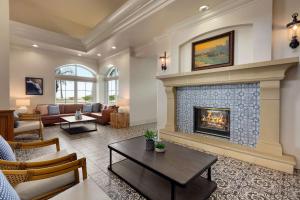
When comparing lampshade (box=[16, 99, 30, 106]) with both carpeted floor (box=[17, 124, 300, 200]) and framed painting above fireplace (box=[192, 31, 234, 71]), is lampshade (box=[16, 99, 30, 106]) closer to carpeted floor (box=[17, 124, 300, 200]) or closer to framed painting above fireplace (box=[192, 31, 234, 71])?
carpeted floor (box=[17, 124, 300, 200])

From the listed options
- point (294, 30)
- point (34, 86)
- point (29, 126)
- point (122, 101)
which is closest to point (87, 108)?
point (122, 101)

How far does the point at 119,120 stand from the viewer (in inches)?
220

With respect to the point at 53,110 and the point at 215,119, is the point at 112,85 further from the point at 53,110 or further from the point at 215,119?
the point at 215,119

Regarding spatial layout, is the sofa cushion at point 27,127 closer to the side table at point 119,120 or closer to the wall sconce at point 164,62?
the side table at point 119,120

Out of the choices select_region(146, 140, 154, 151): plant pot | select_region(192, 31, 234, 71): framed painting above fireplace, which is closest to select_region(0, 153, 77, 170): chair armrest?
select_region(146, 140, 154, 151): plant pot

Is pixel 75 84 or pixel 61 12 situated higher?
pixel 61 12

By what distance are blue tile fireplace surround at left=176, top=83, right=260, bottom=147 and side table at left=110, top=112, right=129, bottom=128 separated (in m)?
2.69

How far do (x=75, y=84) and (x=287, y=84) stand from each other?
800 cm

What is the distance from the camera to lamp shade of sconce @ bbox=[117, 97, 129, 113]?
6041 mm

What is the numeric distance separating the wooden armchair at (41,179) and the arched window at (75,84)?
6604mm

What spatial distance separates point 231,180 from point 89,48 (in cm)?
651

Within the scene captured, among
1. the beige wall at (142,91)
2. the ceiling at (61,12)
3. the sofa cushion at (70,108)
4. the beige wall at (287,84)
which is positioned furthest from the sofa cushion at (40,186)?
the sofa cushion at (70,108)

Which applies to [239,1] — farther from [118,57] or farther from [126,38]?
[118,57]

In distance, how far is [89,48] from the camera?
629 centimetres
